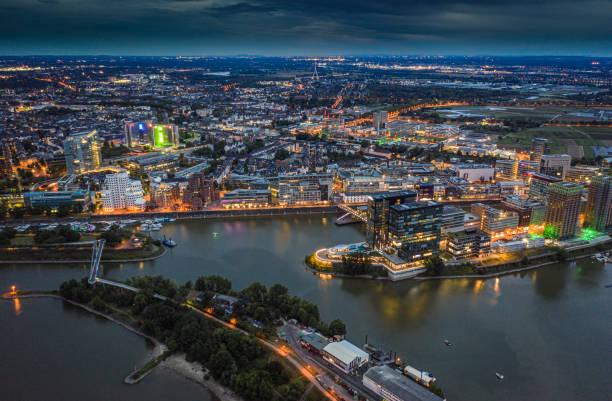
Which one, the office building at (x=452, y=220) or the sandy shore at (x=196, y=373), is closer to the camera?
the sandy shore at (x=196, y=373)

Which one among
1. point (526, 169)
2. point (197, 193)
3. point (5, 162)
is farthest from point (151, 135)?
point (526, 169)

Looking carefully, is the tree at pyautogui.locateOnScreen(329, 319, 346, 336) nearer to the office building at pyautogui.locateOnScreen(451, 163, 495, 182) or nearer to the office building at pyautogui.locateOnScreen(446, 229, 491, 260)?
the office building at pyautogui.locateOnScreen(446, 229, 491, 260)

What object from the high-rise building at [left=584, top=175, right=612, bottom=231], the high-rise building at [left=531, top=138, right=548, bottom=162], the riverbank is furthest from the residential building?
the high-rise building at [left=531, top=138, right=548, bottom=162]

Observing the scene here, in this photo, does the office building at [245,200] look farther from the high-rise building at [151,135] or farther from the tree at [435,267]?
the high-rise building at [151,135]

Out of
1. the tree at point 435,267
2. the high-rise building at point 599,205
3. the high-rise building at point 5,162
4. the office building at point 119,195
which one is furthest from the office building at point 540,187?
the high-rise building at point 5,162

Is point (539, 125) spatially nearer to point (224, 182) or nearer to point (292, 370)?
point (224, 182)

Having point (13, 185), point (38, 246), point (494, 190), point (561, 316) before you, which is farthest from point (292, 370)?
point (13, 185)
